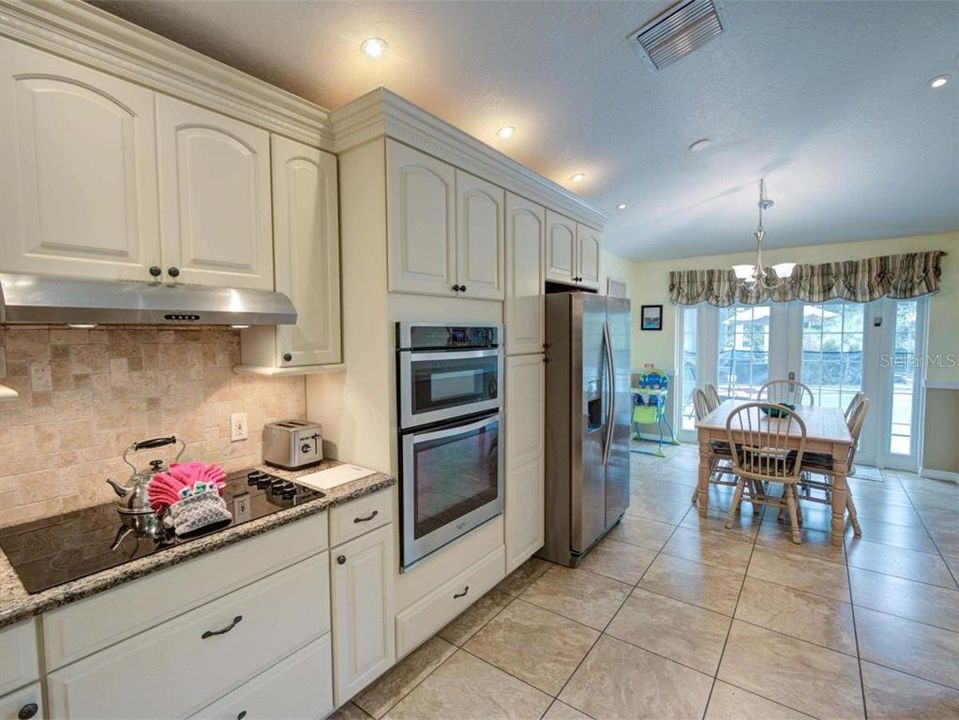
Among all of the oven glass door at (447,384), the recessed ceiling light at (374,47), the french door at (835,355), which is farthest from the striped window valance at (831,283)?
the recessed ceiling light at (374,47)

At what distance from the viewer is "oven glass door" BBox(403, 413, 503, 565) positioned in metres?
1.97

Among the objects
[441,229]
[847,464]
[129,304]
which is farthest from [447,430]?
[847,464]

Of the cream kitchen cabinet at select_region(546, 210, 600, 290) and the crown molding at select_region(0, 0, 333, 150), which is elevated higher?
the crown molding at select_region(0, 0, 333, 150)

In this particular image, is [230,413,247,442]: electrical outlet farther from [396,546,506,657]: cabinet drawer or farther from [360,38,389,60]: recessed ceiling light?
[360,38,389,60]: recessed ceiling light

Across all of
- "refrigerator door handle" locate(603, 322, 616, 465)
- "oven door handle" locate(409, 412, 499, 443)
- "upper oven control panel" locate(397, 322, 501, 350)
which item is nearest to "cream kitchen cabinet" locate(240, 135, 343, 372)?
"upper oven control panel" locate(397, 322, 501, 350)

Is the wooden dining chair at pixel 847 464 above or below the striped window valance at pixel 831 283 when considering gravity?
below

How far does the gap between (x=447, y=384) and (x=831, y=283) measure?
4.83m

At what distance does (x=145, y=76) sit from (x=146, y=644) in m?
1.69

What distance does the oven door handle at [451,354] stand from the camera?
194 centimetres

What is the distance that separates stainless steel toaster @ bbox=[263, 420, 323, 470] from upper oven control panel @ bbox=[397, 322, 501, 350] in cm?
59

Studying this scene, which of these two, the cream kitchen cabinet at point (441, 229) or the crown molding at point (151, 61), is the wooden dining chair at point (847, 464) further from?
the crown molding at point (151, 61)

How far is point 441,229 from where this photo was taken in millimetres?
2072

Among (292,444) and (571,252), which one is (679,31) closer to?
(571,252)

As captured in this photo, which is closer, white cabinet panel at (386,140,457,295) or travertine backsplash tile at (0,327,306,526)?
travertine backsplash tile at (0,327,306,526)
